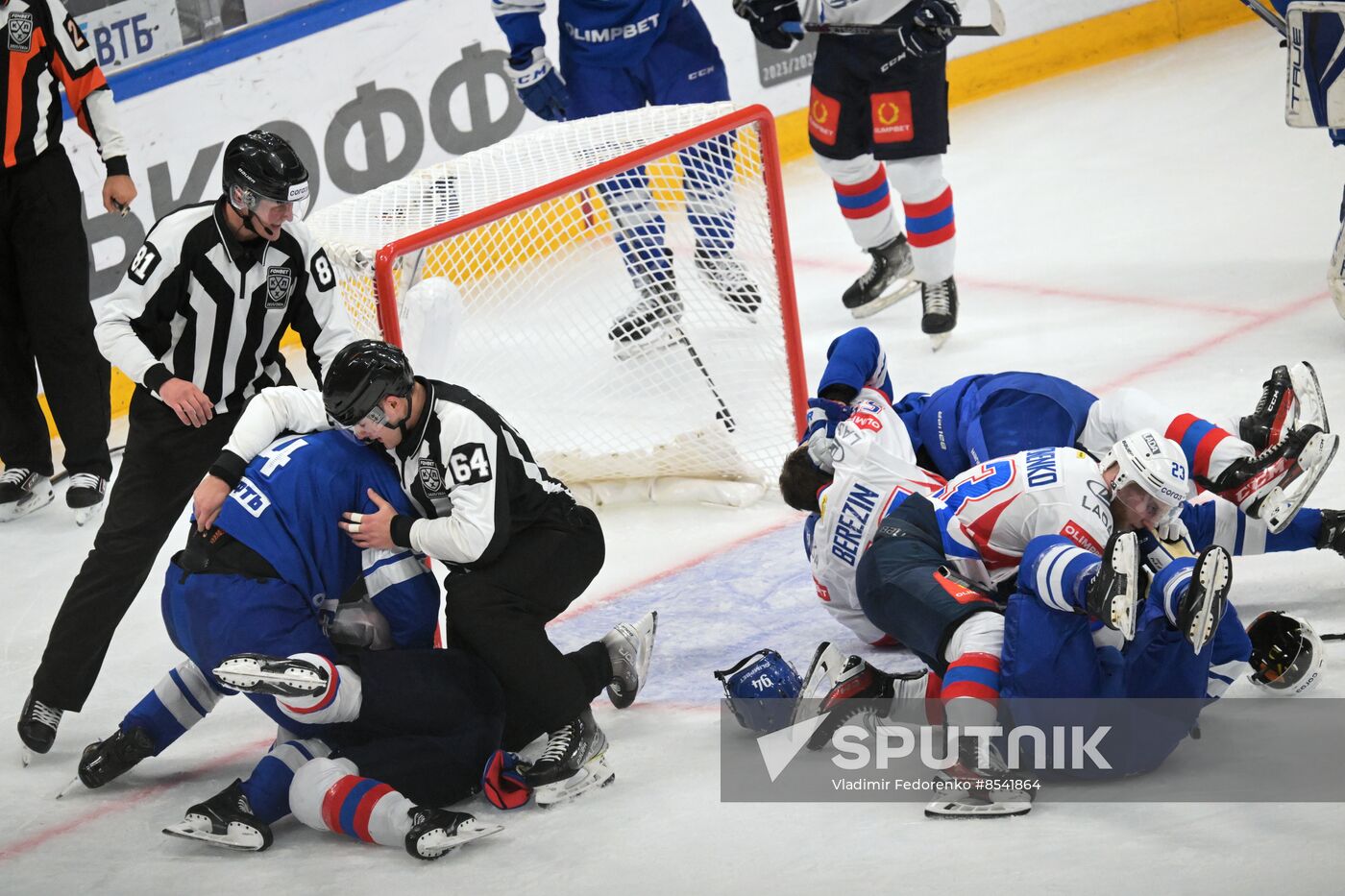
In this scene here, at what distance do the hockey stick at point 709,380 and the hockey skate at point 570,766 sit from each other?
154 centimetres

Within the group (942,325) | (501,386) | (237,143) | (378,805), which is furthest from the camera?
(942,325)

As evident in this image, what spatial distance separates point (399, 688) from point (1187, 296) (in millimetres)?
3444

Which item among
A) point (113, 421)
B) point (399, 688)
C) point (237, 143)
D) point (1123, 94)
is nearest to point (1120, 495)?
point (399, 688)

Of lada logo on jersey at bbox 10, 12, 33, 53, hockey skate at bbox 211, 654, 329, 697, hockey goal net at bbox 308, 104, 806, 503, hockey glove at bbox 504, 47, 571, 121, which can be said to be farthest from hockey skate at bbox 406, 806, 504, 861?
hockey glove at bbox 504, 47, 571, 121

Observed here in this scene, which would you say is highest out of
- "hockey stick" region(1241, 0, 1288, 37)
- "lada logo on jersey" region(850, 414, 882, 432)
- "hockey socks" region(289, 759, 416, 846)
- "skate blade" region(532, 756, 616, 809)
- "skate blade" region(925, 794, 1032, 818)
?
"hockey stick" region(1241, 0, 1288, 37)

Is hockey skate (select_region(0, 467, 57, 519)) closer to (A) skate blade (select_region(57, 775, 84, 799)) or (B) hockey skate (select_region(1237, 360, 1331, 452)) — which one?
(A) skate blade (select_region(57, 775, 84, 799))

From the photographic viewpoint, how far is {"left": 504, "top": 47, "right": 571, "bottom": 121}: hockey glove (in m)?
5.64

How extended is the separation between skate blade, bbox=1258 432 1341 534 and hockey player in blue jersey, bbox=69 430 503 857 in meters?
1.53

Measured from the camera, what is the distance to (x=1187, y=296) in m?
5.67

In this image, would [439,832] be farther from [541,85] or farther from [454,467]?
[541,85]

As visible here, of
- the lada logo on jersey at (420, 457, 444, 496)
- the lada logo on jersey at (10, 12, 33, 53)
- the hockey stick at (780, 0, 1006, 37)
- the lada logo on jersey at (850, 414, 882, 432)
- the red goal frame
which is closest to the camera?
the lada logo on jersey at (420, 457, 444, 496)

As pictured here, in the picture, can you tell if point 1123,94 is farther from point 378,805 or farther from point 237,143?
point 378,805

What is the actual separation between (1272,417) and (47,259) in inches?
124

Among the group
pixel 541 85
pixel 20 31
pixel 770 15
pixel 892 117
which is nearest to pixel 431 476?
pixel 20 31
